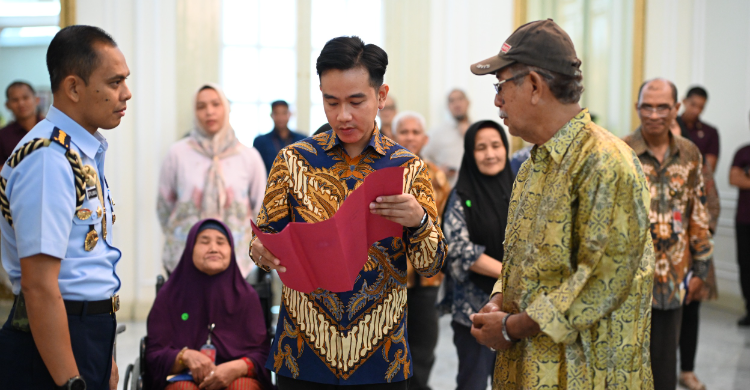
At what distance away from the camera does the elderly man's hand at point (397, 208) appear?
1.44 meters

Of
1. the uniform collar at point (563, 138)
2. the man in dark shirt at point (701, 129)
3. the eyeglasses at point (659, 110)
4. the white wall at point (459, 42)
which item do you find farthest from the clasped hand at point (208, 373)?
the man in dark shirt at point (701, 129)

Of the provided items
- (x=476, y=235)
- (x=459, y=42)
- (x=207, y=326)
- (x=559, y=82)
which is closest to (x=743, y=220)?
(x=459, y=42)

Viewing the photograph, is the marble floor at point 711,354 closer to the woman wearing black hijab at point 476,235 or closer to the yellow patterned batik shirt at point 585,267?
the woman wearing black hijab at point 476,235

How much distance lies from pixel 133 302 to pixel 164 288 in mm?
2864

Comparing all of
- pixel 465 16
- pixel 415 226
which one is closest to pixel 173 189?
pixel 415 226

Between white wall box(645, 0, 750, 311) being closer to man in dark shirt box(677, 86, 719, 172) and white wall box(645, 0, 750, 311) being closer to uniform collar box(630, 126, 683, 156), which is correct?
man in dark shirt box(677, 86, 719, 172)

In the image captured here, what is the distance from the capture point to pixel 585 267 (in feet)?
4.30

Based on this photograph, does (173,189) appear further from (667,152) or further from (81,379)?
(667,152)

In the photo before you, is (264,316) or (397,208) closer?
(397,208)

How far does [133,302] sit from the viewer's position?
534 cm

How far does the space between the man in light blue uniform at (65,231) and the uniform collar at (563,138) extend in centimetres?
106

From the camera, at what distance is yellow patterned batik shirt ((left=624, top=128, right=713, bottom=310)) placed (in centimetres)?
270

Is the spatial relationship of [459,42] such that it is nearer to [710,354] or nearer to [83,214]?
[710,354]

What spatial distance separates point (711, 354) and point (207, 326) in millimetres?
3557
